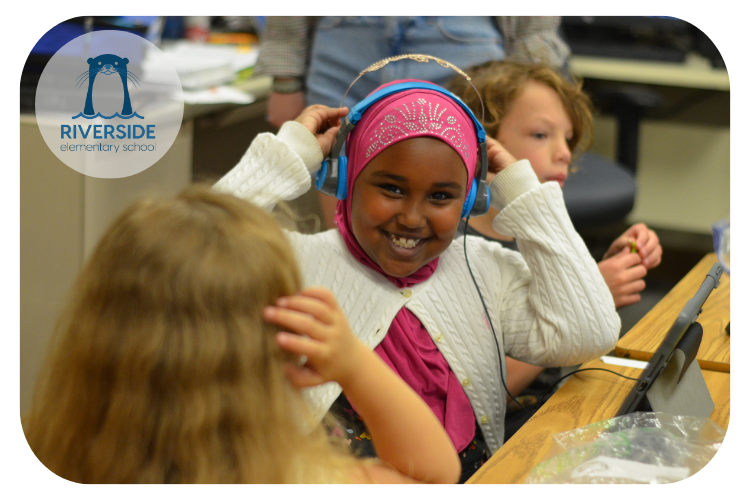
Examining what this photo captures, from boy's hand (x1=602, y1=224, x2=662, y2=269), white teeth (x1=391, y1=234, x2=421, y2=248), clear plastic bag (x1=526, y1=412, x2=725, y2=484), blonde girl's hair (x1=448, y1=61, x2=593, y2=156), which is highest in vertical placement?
blonde girl's hair (x1=448, y1=61, x2=593, y2=156)

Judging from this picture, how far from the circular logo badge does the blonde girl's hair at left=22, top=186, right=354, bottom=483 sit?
0.30 m

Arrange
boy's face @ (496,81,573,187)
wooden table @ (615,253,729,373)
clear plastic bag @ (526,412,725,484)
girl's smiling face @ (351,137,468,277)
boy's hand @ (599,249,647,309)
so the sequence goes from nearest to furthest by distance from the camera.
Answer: clear plastic bag @ (526,412,725,484) → girl's smiling face @ (351,137,468,277) → wooden table @ (615,253,729,373) → boy's hand @ (599,249,647,309) → boy's face @ (496,81,573,187)

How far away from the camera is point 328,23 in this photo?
1276mm

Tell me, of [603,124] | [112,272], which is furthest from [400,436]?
[603,124]

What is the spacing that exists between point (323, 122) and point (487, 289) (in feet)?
1.10

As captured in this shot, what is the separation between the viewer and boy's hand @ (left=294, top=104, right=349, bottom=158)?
3.18 feet

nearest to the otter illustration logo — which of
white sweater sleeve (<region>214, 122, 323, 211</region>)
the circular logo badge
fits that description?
the circular logo badge

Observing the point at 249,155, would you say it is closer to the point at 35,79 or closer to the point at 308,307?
the point at 35,79

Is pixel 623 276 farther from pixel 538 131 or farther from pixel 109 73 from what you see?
pixel 109 73

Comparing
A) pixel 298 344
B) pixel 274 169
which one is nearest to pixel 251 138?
pixel 274 169

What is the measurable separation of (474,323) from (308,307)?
1.31 ft

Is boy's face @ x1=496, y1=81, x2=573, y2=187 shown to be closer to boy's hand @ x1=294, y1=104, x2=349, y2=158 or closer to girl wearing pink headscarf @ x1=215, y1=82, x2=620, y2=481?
girl wearing pink headscarf @ x1=215, y1=82, x2=620, y2=481

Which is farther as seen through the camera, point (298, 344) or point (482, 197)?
point (482, 197)

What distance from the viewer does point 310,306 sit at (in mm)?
586
